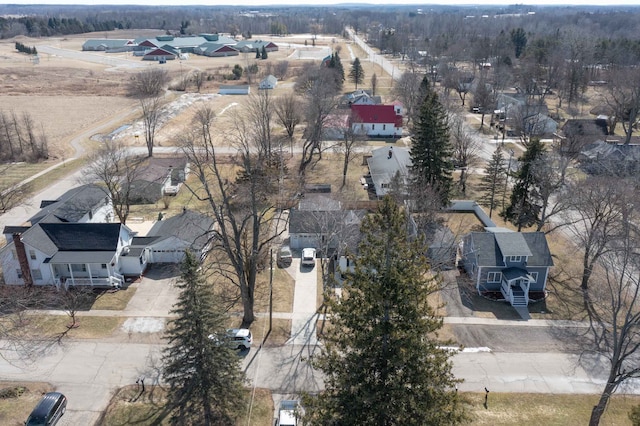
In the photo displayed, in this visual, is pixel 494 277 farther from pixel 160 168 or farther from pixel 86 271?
pixel 160 168

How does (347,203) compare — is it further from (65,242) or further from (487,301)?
(65,242)

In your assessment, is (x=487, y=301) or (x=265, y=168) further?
(x=265, y=168)

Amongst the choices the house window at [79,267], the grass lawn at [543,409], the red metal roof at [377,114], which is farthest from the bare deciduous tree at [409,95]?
the grass lawn at [543,409]

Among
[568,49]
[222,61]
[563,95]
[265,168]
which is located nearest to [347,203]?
[265,168]

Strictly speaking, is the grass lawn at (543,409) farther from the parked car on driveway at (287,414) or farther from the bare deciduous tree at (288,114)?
the bare deciduous tree at (288,114)

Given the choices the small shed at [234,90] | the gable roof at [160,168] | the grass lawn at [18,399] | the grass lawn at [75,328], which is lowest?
the grass lawn at [75,328]

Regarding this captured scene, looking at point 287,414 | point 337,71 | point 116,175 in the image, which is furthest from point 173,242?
point 337,71

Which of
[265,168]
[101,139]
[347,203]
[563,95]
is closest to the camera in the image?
[347,203]
